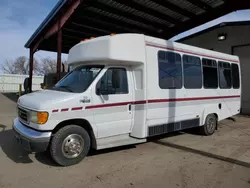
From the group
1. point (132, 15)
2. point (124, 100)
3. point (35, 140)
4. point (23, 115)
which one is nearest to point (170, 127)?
point (124, 100)

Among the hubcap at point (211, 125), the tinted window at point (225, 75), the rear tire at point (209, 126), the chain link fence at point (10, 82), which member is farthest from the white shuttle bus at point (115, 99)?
the chain link fence at point (10, 82)

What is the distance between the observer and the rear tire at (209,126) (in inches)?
Result: 289

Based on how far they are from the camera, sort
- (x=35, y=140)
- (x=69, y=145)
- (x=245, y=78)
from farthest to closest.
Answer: (x=245, y=78) < (x=69, y=145) < (x=35, y=140)

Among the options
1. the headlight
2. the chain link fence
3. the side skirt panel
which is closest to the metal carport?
the side skirt panel

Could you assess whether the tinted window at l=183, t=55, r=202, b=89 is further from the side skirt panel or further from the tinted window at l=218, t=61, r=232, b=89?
the tinted window at l=218, t=61, r=232, b=89

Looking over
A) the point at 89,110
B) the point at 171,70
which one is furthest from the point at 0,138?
the point at 171,70

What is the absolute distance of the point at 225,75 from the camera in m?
8.12

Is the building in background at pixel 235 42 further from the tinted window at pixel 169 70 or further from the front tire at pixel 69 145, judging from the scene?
the front tire at pixel 69 145

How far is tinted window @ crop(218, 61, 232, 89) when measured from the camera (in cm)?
791

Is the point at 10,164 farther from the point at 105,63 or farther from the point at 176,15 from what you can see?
the point at 176,15

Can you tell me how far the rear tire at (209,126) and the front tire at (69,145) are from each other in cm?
429

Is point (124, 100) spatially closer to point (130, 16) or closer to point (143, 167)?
point (143, 167)

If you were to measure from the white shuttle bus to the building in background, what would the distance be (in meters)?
6.30

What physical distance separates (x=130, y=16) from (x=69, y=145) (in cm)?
836
